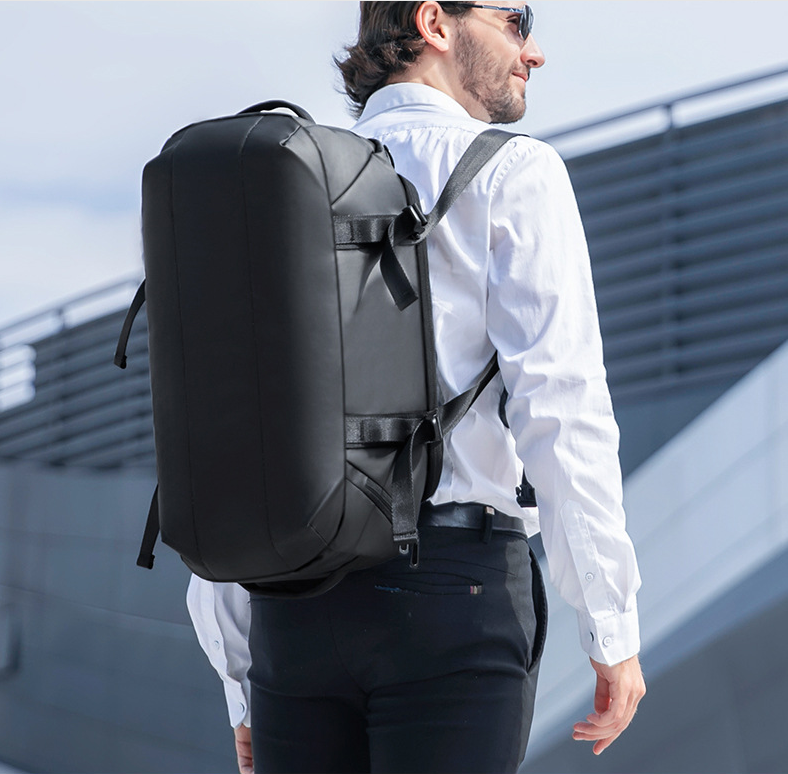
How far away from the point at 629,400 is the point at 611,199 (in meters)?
A: 1.27

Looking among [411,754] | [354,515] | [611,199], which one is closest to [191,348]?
[354,515]

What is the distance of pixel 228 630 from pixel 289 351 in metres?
0.55

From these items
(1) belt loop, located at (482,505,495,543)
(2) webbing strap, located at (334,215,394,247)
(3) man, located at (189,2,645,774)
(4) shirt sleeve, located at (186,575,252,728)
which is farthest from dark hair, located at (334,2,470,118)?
(4) shirt sleeve, located at (186,575,252,728)

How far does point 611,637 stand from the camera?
115 centimetres

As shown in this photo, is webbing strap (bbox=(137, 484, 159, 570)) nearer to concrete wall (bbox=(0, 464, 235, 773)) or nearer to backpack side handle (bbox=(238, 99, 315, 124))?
backpack side handle (bbox=(238, 99, 315, 124))

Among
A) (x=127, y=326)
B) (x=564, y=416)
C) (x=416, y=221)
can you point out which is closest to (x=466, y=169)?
(x=416, y=221)

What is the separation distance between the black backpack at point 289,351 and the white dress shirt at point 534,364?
5cm

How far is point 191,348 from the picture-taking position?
114 centimetres

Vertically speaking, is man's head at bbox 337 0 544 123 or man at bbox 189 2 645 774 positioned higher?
man's head at bbox 337 0 544 123

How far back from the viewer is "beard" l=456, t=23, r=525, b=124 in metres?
1.40

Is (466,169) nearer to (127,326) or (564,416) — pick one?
(564,416)

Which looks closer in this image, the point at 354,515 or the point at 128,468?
the point at 354,515

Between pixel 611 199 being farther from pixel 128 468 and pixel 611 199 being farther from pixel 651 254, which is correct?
pixel 128 468

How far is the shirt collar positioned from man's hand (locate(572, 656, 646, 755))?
0.71 m
